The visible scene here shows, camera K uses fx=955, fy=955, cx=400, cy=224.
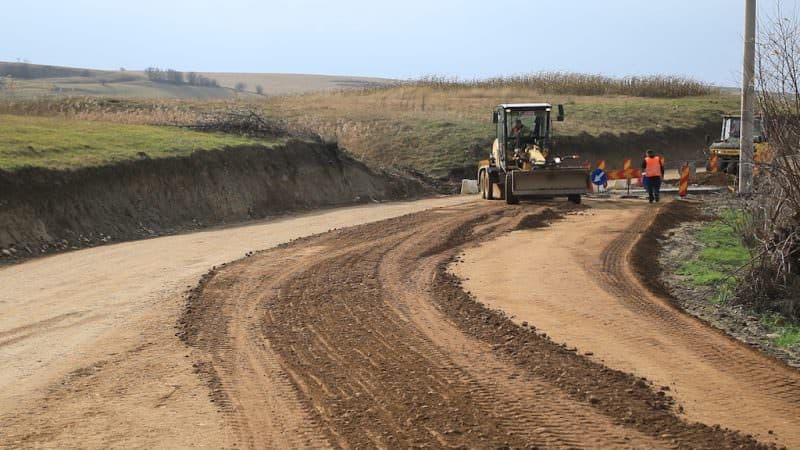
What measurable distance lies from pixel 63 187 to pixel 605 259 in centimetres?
1220

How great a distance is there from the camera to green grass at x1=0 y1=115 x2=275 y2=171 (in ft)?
72.4

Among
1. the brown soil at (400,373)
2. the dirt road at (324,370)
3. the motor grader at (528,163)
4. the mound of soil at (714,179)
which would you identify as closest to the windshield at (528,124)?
the motor grader at (528,163)

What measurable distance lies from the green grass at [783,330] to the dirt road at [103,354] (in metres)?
6.50

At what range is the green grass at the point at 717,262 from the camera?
13943 millimetres

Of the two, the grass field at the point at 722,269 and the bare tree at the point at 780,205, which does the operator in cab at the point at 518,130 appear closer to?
the grass field at the point at 722,269

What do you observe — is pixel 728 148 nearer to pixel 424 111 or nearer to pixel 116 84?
pixel 424 111

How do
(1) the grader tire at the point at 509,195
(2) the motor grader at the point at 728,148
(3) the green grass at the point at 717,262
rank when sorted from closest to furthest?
(3) the green grass at the point at 717,262
(1) the grader tire at the point at 509,195
(2) the motor grader at the point at 728,148

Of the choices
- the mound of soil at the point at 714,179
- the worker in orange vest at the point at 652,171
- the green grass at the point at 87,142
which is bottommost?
→ the mound of soil at the point at 714,179

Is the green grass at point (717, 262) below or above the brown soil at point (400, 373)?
below

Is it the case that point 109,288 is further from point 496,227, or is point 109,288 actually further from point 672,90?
point 672,90

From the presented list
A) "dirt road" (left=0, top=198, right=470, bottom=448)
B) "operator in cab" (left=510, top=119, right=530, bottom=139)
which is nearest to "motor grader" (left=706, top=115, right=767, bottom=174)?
"operator in cab" (left=510, top=119, right=530, bottom=139)

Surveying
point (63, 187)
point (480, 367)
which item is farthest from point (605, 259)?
point (63, 187)

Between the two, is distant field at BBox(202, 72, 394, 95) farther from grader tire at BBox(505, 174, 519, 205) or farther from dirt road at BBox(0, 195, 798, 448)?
dirt road at BBox(0, 195, 798, 448)

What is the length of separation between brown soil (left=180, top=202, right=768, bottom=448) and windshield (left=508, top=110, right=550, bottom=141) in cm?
1411
